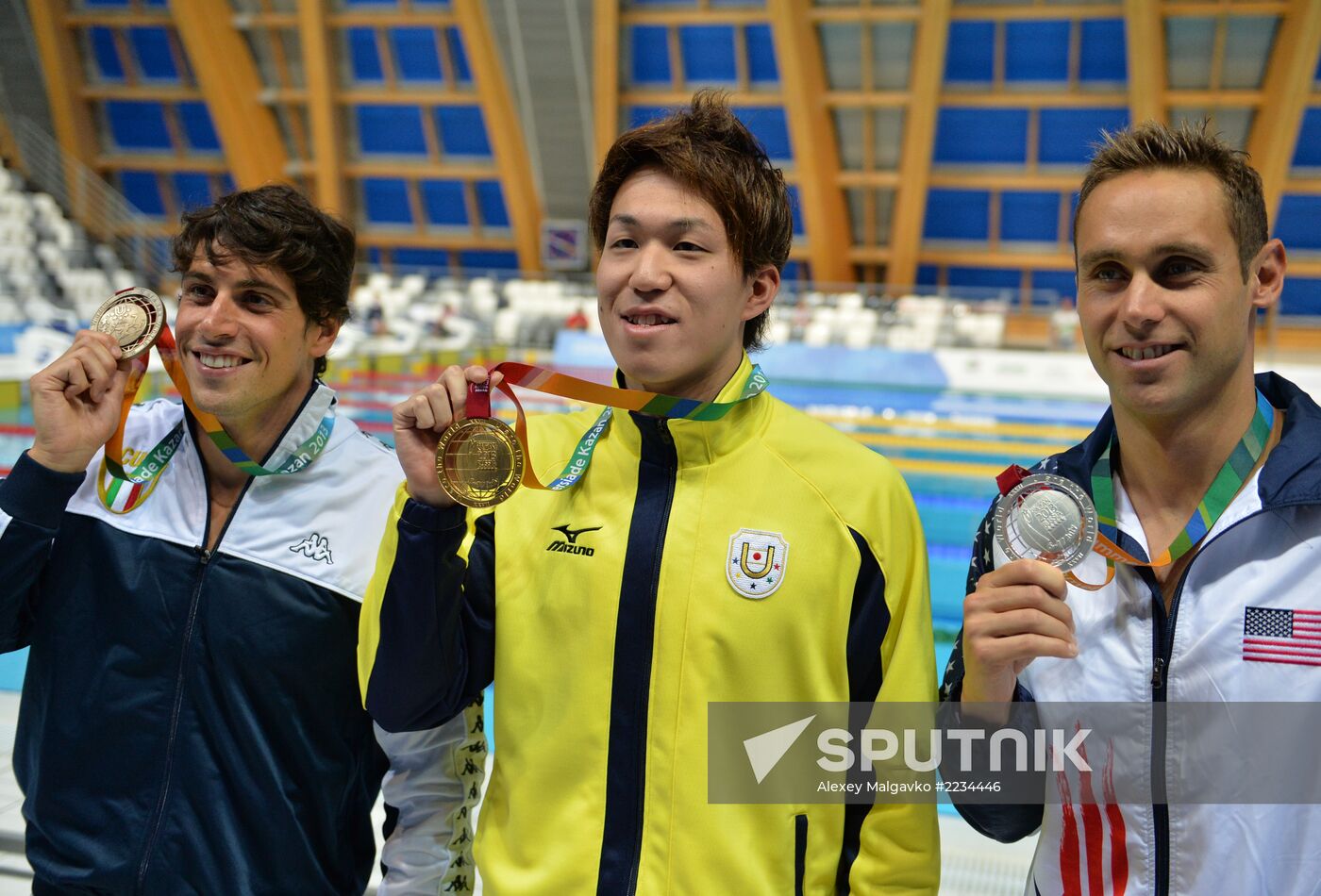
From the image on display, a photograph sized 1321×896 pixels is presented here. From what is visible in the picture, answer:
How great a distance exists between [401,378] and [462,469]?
1129 centimetres

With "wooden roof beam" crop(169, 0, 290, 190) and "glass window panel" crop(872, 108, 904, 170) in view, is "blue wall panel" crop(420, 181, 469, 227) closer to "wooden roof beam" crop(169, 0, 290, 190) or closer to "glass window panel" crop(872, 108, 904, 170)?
"wooden roof beam" crop(169, 0, 290, 190)

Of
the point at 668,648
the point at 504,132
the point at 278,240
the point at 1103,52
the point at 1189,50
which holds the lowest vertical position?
the point at 668,648

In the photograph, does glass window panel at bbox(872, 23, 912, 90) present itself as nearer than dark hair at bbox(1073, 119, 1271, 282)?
No

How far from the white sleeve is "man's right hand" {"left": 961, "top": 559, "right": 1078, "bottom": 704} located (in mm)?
818

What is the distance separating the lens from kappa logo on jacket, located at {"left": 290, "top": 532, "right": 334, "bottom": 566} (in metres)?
1.81

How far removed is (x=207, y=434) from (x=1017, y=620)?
1323 millimetres

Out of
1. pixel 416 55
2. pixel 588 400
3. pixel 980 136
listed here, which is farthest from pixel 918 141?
pixel 588 400

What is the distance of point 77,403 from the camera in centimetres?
172

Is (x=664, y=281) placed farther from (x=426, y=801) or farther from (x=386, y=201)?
(x=386, y=201)

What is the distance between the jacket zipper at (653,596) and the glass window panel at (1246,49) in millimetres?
14731

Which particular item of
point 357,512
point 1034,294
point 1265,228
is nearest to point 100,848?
point 357,512

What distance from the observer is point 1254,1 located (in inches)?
523

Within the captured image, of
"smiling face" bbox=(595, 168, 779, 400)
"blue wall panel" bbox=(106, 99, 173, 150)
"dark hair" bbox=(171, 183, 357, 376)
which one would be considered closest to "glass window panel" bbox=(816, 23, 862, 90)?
"blue wall panel" bbox=(106, 99, 173, 150)

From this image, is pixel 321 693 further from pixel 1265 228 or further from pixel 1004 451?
pixel 1004 451
